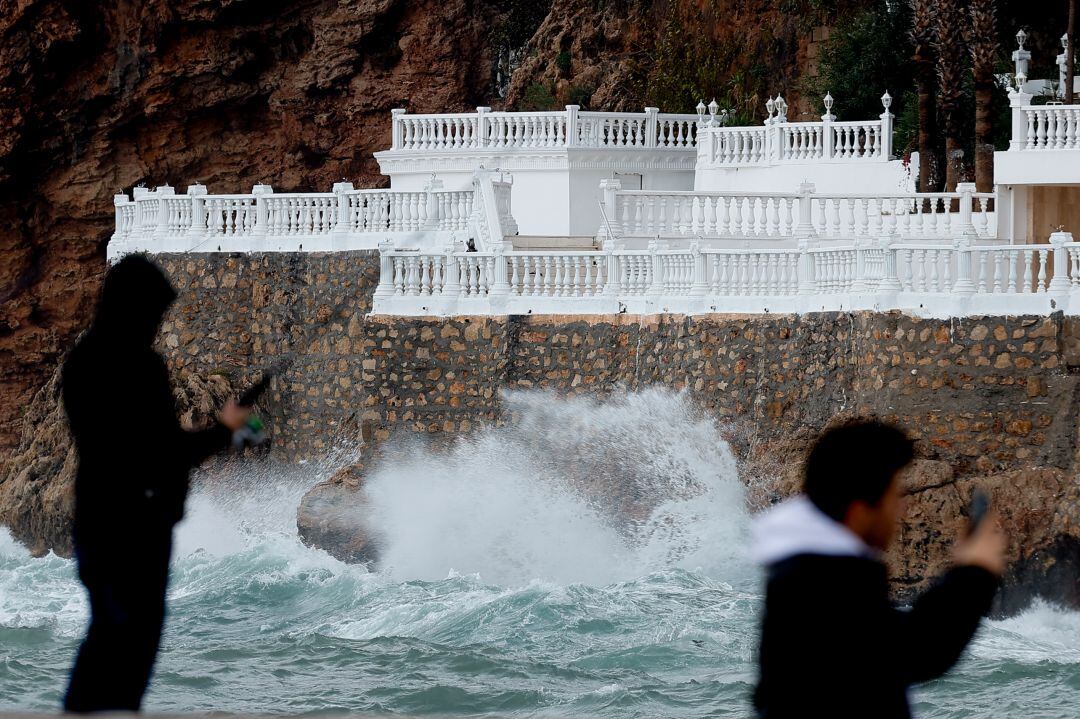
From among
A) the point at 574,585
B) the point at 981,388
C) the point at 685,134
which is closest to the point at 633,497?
the point at 574,585

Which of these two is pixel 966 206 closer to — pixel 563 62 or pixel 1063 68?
pixel 1063 68

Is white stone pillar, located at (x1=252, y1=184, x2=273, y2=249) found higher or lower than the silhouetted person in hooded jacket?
higher

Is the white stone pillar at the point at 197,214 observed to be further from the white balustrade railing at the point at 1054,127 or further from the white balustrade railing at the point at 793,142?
the white balustrade railing at the point at 1054,127

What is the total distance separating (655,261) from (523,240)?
3.63 m

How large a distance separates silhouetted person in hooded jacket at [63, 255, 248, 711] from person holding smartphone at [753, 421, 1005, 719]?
8.05ft

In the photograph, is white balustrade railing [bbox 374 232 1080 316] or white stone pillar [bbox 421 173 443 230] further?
white stone pillar [bbox 421 173 443 230]

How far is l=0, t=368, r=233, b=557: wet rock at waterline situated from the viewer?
22.8m

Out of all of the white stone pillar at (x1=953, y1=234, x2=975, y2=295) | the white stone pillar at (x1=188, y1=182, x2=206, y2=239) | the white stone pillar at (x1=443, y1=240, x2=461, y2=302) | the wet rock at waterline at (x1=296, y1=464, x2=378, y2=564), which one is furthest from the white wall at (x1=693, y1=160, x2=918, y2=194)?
the wet rock at waterline at (x1=296, y1=464, x2=378, y2=564)

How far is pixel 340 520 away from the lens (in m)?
20.5

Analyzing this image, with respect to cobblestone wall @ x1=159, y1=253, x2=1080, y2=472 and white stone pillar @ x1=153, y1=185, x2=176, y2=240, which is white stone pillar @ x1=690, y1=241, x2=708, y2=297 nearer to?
cobblestone wall @ x1=159, y1=253, x2=1080, y2=472

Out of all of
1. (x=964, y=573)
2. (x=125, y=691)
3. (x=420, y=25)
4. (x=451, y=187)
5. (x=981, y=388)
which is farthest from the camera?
(x=420, y=25)

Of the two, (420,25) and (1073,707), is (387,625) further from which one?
(420,25)

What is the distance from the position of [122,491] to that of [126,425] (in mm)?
226

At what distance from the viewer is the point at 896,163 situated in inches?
928
